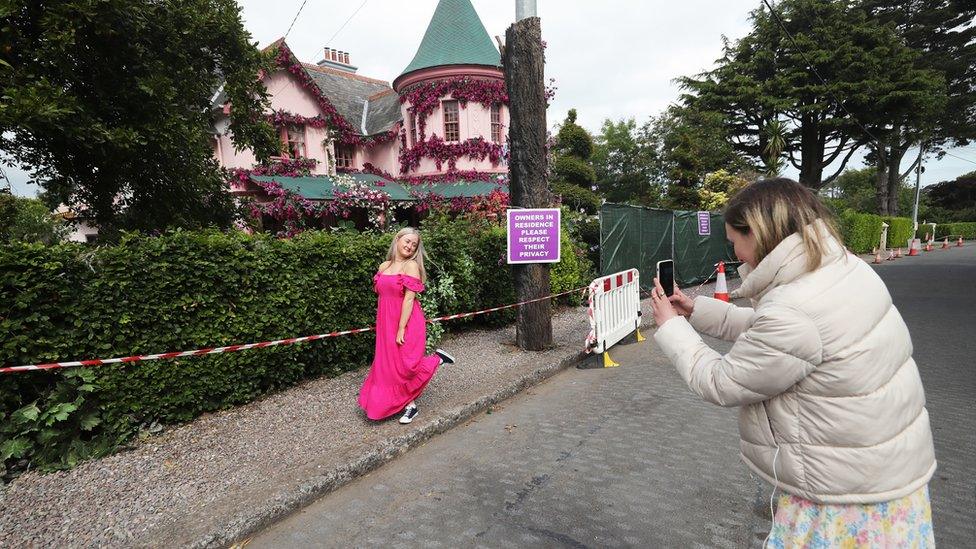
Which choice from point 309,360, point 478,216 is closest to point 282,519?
point 309,360

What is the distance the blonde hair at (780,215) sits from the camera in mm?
1392

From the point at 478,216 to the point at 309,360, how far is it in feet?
16.6

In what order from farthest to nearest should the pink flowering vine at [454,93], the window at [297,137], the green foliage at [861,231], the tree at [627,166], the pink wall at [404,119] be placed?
1. the tree at [627,166]
2. the green foliage at [861,231]
3. the pink flowering vine at [454,93]
4. the window at [297,137]
5. the pink wall at [404,119]

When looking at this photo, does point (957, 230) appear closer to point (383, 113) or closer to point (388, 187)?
point (383, 113)

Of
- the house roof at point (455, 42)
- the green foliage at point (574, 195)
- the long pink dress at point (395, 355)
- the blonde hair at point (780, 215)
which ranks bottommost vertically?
the long pink dress at point (395, 355)

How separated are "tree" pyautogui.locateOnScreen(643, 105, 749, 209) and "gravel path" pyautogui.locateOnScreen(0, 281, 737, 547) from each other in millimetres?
25181

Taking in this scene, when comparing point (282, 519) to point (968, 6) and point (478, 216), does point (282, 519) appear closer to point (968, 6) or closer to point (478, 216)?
point (478, 216)

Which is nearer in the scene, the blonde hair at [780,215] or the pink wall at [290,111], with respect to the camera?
the blonde hair at [780,215]

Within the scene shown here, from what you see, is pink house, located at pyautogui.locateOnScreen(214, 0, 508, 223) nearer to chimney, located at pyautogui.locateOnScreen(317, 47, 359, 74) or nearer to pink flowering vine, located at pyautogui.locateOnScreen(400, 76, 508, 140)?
pink flowering vine, located at pyautogui.locateOnScreen(400, 76, 508, 140)

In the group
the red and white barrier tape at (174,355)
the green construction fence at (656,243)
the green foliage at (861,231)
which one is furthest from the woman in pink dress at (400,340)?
the green foliage at (861,231)

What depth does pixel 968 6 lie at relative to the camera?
11.7 m

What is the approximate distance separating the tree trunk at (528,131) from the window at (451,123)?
1222 cm

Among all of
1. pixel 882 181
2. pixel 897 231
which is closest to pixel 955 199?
pixel 882 181

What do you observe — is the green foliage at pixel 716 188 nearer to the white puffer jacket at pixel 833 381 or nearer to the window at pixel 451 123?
the window at pixel 451 123
